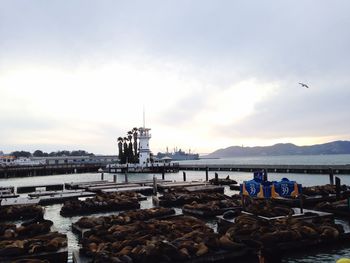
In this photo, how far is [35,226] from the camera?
13266 millimetres

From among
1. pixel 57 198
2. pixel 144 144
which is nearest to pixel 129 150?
pixel 144 144

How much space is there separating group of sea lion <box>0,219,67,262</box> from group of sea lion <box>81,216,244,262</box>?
902 millimetres

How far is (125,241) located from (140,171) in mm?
63704

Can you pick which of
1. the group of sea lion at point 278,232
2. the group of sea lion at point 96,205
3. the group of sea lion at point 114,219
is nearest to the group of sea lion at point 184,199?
the group of sea lion at point 96,205

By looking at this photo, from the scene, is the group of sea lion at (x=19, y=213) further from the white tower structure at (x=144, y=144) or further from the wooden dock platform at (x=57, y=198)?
the white tower structure at (x=144, y=144)

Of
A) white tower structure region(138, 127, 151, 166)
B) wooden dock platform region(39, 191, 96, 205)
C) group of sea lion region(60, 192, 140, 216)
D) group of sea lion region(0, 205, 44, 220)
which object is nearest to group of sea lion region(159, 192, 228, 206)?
group of sea lion region(60, 192, 140, 216)

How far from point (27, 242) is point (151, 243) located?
12.7 feet

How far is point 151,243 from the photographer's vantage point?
10.3m

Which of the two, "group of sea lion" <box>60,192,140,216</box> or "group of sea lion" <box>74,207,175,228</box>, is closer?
"group of sea lion" <box>74,207,175,228</box>

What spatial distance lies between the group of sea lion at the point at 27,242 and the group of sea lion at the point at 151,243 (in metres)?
0.90

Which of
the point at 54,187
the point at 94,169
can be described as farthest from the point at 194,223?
the point at 94,169

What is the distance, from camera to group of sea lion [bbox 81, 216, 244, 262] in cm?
970

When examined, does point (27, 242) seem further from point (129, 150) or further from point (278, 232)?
point (129, 150)

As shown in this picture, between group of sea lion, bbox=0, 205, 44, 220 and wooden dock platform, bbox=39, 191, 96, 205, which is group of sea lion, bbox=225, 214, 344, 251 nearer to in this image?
group of sea lion, bbox=0, 205, 44, 220
